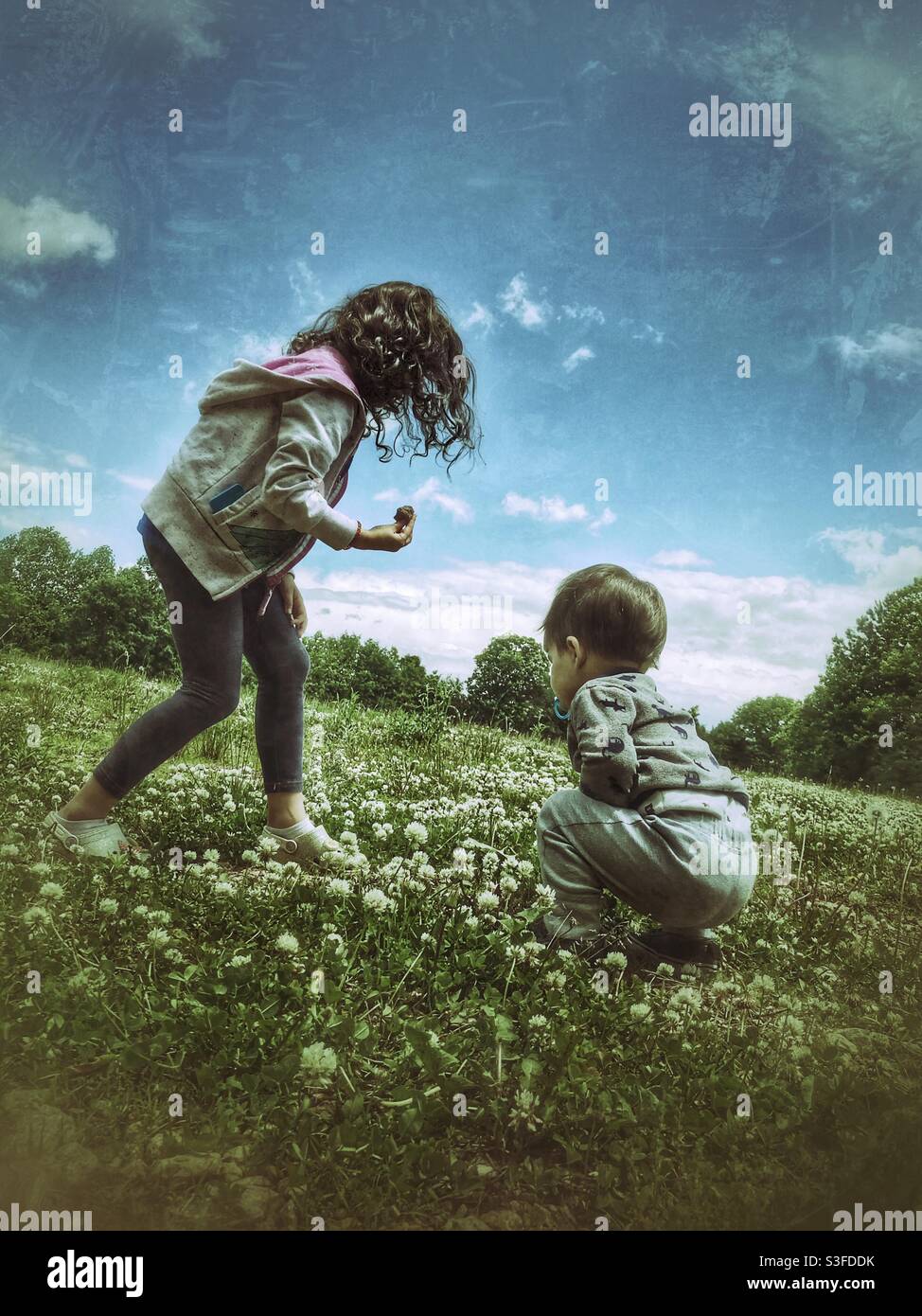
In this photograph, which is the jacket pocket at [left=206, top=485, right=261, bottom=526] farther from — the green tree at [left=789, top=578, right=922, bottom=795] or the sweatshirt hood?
the green tree at [left=789, top=578, right=922, bottom=795]

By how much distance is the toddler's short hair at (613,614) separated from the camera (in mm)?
2281

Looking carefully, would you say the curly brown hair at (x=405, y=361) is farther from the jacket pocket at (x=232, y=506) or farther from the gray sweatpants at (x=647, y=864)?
the gray sweatpants at (x=647, y=864)

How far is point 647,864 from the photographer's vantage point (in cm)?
203

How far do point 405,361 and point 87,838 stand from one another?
163 cm

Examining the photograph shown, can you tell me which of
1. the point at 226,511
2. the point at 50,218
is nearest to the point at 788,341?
the point at 226,511

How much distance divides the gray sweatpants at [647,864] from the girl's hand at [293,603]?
1.05 meters

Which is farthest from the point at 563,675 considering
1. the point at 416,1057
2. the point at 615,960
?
the point at 416,1057

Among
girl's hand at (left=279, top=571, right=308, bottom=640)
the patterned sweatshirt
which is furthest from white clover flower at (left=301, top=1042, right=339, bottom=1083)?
girl's hand at (left=279, top=571, right=308, bottom=640)

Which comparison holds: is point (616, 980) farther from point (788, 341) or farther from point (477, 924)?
point (788, 341)

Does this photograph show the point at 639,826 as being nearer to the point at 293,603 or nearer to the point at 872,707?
the point at 293,603

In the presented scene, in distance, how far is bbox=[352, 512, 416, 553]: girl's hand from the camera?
2164mm

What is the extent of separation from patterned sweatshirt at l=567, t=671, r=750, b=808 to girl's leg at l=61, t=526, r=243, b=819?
99 cm

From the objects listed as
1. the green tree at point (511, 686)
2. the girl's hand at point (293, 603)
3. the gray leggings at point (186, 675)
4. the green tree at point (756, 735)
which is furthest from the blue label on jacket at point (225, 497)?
the green tree at point (756, 735)
